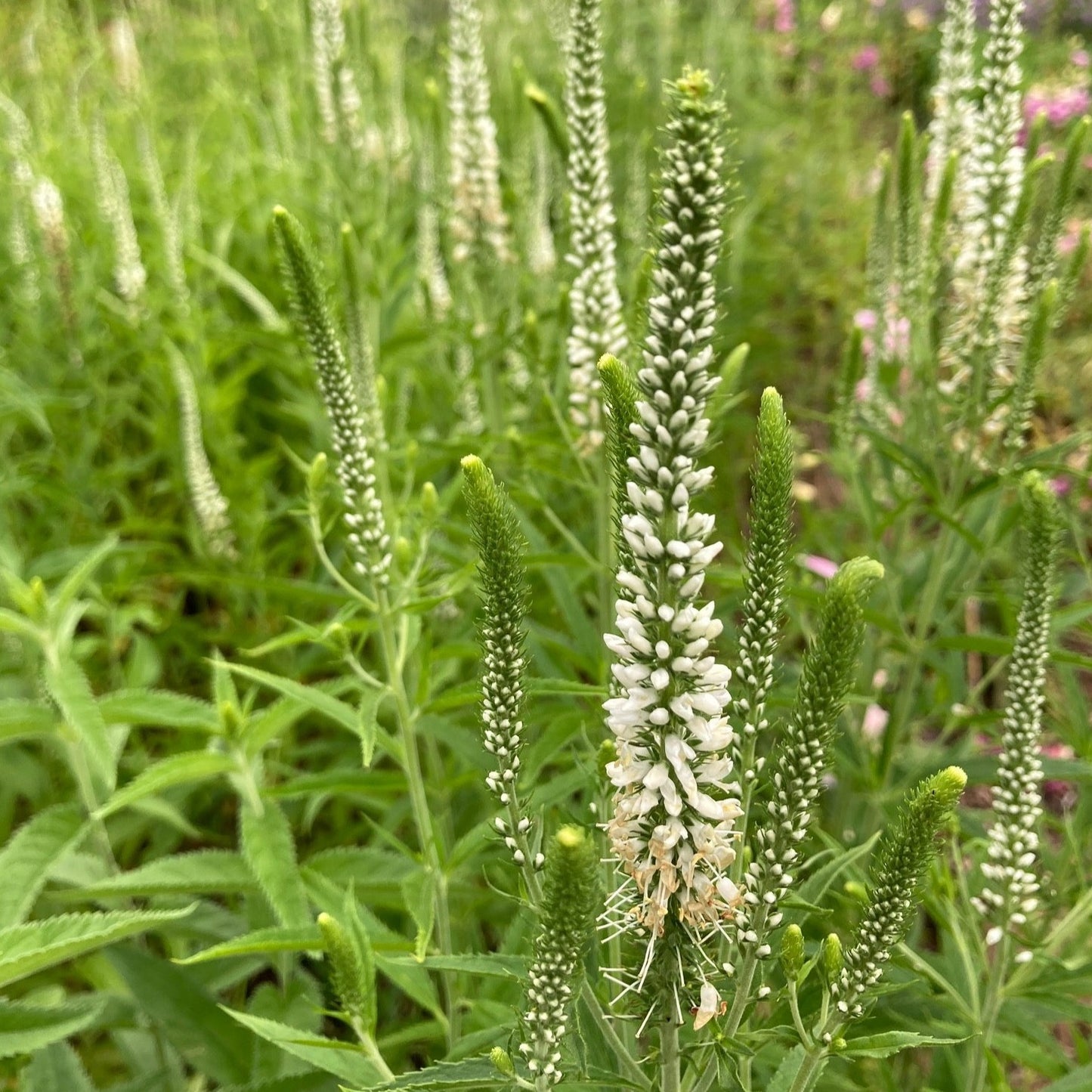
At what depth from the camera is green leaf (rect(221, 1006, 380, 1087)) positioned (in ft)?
5.62

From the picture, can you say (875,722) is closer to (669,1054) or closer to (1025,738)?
(1025,738)

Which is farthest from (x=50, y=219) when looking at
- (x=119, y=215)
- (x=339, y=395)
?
(x=339, y=395)

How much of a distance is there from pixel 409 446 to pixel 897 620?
1.67 m

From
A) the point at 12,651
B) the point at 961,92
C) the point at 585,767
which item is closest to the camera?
the point at 585,767

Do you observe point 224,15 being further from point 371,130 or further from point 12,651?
point 12,651

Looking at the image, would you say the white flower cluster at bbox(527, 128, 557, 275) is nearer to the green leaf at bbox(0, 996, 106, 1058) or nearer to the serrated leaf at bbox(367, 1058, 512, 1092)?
the green leaf at bbox(0, 996, 106, 1058)

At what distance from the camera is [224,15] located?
31.9 ft

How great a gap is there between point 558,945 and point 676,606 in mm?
451

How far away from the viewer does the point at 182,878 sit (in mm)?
2375

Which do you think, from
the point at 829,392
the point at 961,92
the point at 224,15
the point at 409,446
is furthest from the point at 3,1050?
the point at 224,15

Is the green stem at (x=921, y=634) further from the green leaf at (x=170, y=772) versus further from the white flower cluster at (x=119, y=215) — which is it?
the white flower cluster at (x=119, y=215)

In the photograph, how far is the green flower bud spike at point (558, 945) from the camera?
43.4 inches

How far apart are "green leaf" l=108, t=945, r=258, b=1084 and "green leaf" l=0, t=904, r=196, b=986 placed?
0.67 metres

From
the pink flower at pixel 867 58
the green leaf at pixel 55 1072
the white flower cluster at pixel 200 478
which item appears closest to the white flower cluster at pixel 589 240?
the white flower cluster at pixel 200 478
